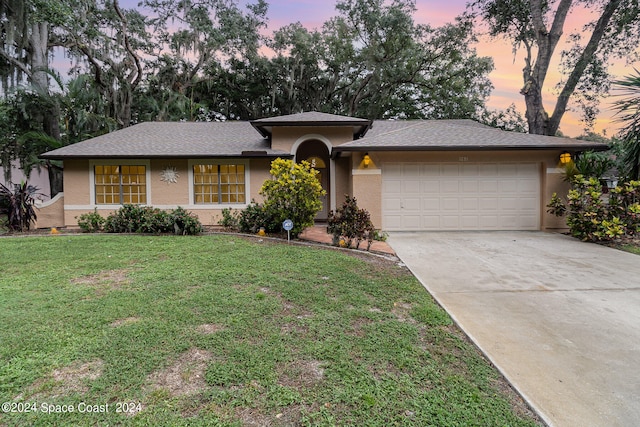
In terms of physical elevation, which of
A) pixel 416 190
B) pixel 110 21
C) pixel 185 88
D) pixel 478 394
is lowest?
pixel 478 394

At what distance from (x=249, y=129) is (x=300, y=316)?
36.5 ft

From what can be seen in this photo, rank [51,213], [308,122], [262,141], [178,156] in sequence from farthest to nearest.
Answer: [262,141]
[51,213]
[308,122]
[178,156]

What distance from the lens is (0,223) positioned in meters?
10.4

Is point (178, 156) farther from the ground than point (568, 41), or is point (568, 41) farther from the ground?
point (568, 41)

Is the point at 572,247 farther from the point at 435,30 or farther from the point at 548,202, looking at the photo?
the point at 435,30

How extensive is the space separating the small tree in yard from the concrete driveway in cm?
229

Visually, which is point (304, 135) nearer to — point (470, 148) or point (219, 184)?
point (219, 184)

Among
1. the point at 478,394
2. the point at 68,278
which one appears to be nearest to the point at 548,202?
the point at 478,394

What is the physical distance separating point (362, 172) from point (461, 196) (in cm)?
322

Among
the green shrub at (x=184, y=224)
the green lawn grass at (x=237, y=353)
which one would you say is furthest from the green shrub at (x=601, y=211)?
the green shrub at (x=184, y=224)

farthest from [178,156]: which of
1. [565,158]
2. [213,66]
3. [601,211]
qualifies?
[213,66]

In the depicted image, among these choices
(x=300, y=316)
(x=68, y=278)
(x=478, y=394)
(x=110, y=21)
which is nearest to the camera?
(x=478, y=394)

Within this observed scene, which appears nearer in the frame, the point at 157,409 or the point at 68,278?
the point at 157,409

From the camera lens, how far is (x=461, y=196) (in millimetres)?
10031
